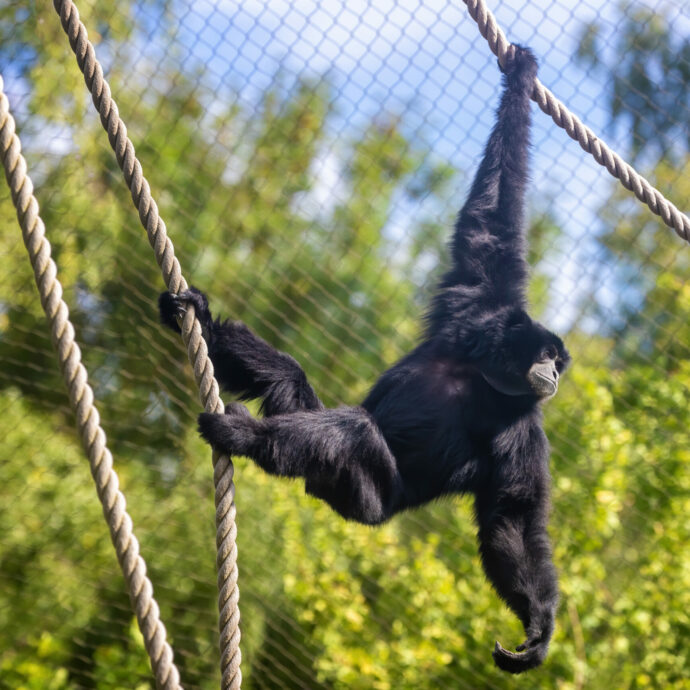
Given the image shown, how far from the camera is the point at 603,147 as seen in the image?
2.66 m

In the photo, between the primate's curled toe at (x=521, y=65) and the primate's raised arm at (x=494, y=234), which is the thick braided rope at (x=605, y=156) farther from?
the primate's raised arm at (x=494, y=234)

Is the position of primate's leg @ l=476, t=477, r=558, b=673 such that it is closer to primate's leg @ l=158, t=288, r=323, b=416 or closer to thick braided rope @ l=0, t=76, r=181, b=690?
primate's leg @ l=158, t=288, r=323, b=416

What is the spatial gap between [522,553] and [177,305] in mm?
1529

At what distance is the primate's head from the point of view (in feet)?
9.58

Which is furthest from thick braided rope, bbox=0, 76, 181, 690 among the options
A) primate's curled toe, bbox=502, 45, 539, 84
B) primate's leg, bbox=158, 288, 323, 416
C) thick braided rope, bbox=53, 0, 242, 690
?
primate's curled toe, bbox=502, 45, 539, 84

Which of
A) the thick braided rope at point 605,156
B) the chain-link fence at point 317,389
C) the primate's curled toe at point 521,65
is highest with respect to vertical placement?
the primate's curled toe at point 521,65

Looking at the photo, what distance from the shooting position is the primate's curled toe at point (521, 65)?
→ 2980 mm

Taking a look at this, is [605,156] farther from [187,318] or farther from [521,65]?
[187,318]

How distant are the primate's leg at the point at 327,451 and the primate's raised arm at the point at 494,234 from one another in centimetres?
76

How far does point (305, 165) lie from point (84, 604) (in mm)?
4058

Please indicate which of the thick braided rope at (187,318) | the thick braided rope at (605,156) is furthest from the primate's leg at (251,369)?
the thick braided rope at (605,156)

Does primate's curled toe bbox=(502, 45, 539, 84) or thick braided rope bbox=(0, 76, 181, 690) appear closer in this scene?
thick braided rope bbox=(0, 76, 181, 690)

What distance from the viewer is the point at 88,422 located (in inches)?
67.6

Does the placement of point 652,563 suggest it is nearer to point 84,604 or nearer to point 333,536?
point 333,536
